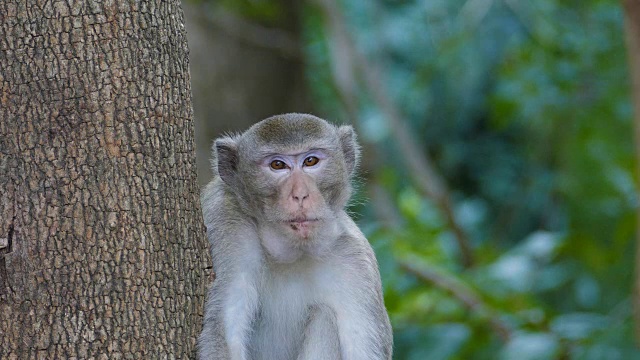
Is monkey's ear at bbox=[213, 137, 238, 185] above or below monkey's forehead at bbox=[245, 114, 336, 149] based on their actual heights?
below

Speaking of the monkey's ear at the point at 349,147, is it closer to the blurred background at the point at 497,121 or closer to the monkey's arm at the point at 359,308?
the monkey's arm at the point at 359,308

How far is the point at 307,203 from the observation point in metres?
3.77

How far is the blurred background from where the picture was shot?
6789mm

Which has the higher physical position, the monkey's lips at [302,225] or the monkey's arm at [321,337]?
the monkey's lips at [302,225]

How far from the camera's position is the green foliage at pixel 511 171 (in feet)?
22.2

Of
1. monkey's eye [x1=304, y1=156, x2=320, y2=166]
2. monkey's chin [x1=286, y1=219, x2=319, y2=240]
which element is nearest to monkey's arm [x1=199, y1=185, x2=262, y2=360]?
monkey's chin [x1=286, y1=219, x2=319, y2=240]

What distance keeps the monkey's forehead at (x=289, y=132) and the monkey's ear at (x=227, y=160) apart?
9 cm

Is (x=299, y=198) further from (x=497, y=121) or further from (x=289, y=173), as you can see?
(x=497, y=121)

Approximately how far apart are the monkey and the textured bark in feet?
2.42

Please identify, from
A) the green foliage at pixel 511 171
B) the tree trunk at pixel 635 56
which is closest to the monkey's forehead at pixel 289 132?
the tree trunk at pixel 635 56

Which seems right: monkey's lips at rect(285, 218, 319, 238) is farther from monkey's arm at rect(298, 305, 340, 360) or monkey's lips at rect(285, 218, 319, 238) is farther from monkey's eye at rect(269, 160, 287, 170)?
monkey's arm at rect(298, 305, 340, 360)

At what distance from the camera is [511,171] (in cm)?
1366

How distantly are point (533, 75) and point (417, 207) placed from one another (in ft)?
7.29

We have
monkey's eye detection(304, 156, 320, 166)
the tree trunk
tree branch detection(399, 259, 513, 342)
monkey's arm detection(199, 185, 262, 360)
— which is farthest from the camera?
tree branch detection(399, 259, 513, 342)
